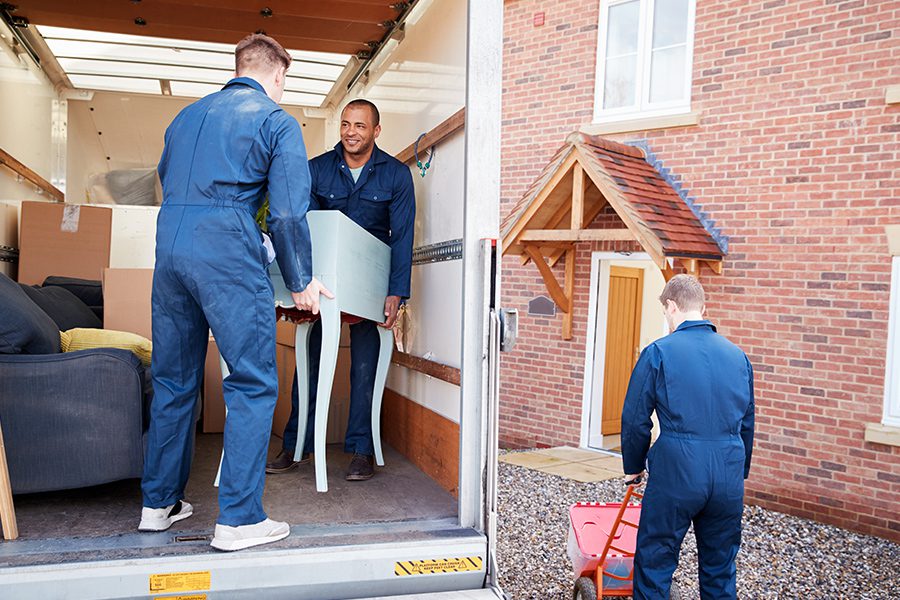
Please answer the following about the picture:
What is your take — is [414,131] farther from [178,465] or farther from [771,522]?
[771,522]

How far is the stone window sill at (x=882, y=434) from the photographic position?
6.81m

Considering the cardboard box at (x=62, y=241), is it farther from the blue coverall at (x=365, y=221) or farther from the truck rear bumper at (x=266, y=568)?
the truck rear bumper at (x=266, y=568)

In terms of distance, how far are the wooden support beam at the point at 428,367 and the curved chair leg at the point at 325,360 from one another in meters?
0.50

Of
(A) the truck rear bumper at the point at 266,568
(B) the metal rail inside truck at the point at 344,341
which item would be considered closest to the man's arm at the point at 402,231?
(B) the metal rail inside truck at the point at 344,341

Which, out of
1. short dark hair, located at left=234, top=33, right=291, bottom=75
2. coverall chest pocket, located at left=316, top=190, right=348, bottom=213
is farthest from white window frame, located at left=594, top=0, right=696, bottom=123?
short dark hair, located at left=234, top=33, right=291, bottom=75

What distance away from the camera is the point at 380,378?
3900mm

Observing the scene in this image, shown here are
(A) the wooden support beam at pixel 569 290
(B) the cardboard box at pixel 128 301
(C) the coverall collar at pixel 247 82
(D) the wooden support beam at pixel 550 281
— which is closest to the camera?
(C) the coverall collar at pixel 247 82

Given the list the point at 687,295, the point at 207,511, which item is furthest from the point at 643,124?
the point at 207,511

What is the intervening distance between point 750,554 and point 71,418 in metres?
5.23

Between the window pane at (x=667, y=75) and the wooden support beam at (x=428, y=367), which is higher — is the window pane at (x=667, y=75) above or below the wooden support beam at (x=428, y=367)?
above

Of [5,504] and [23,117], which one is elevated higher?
[23,117]

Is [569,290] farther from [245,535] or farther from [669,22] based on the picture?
[245,535]

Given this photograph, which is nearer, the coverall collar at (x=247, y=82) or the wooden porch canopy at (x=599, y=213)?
the coverall collar at (x=247, y=82)

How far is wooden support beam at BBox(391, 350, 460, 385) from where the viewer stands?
333cm
